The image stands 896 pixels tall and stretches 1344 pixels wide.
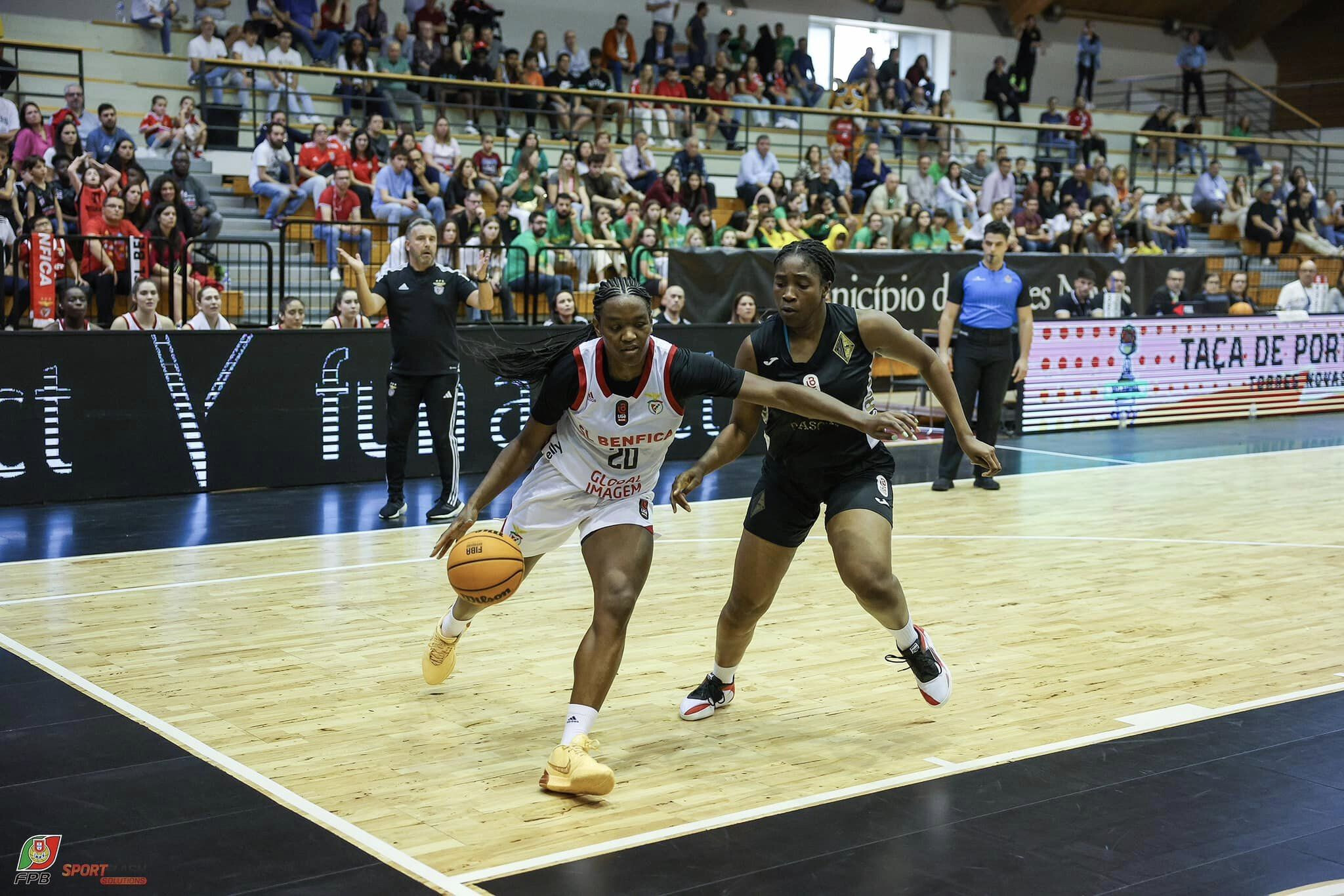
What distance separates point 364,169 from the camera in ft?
52.5

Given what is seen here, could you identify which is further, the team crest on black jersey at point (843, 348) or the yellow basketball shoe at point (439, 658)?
the yellow basketball shoe at point (439, 658)

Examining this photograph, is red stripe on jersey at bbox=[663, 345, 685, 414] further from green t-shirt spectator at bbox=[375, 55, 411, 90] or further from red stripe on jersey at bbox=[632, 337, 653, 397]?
green t-shirt spectator at bbox=[375, 55, 411, 90]

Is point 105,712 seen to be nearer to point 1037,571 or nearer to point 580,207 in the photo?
point 1037,571

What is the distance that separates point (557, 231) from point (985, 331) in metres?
5.39

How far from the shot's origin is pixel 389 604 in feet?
26.0

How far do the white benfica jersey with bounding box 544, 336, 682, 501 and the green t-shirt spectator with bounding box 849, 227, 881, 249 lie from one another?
539 inches

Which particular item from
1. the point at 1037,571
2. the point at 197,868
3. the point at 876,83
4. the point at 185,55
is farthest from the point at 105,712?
the point at 876,83

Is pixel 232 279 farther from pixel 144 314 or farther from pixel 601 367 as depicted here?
pixel 601 367

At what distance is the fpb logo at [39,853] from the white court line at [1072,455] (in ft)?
37.6

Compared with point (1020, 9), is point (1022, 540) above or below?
below

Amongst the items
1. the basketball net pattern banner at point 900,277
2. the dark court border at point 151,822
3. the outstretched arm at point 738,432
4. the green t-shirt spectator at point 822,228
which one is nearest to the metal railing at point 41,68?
the basketball net pattern banner at point 900,277

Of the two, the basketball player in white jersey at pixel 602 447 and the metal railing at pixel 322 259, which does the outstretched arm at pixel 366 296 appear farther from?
the basketball player in white jersey at pixel 602 447

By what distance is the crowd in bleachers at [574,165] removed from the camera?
45.6 ft

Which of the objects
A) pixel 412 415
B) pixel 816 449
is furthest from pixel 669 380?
pixel 412 415
